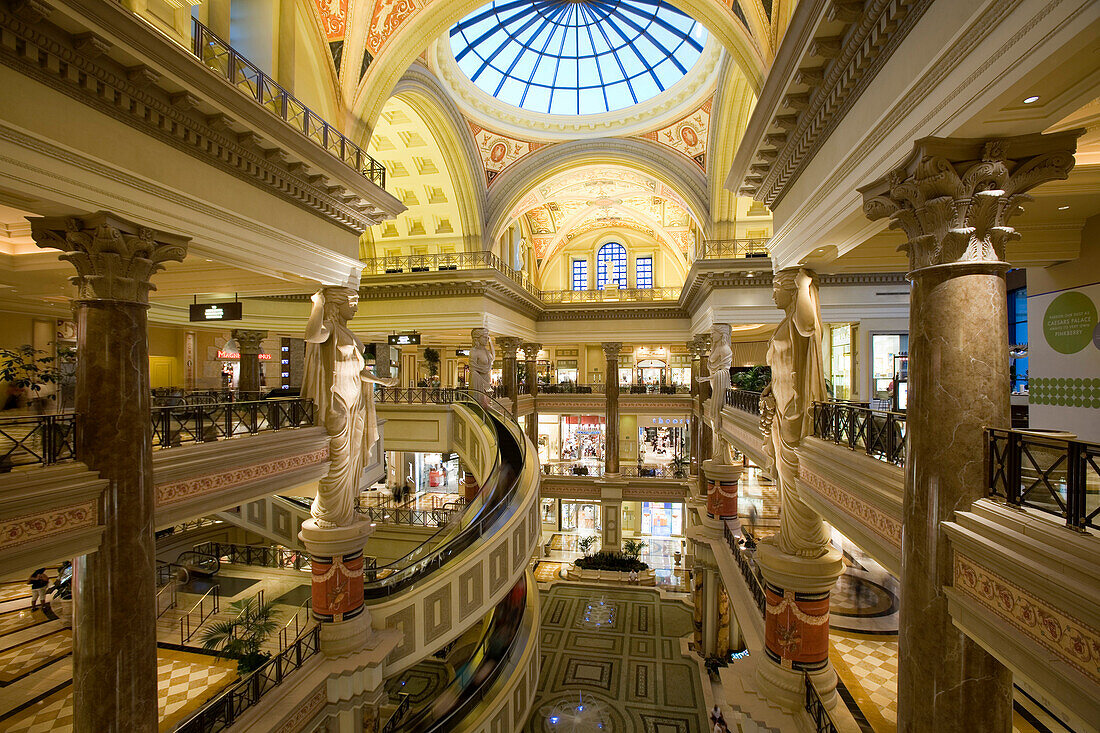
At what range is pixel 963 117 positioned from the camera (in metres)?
2.89

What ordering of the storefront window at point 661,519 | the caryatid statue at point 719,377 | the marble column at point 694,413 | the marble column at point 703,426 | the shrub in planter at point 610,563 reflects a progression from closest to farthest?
1. the caryatid statue at point 719,377
2. the marble column at point 703,426
3. the shrub in planter at point 610,563
4. the marble column at point 694,413
5. the storefront window at point 661,519

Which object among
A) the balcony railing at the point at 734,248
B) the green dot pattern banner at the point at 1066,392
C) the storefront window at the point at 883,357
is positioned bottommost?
the green dot pattern banner at the point at 1066,392

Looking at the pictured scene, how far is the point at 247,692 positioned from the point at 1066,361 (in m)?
9.60

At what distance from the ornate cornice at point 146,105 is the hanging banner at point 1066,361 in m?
8.83

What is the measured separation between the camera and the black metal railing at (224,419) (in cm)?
554

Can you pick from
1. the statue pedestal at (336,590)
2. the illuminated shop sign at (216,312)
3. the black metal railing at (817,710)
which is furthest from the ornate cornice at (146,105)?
the black metal railing at (817,710)

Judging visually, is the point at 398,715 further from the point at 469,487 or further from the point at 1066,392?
the point at 1066,392

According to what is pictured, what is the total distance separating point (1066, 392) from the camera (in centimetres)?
506

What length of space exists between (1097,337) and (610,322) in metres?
15.5

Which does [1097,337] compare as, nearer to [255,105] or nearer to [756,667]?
[756,667]

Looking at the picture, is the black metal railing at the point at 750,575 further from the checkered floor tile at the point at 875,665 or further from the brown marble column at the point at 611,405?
the brown marble column at the point at 611,405

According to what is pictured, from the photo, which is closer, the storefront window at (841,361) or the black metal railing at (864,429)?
the black metal railing at (864,429)

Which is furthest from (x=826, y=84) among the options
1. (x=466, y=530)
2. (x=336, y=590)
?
(x=336, y=590)

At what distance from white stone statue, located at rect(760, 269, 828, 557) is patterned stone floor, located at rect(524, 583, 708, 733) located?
6.08 meters
